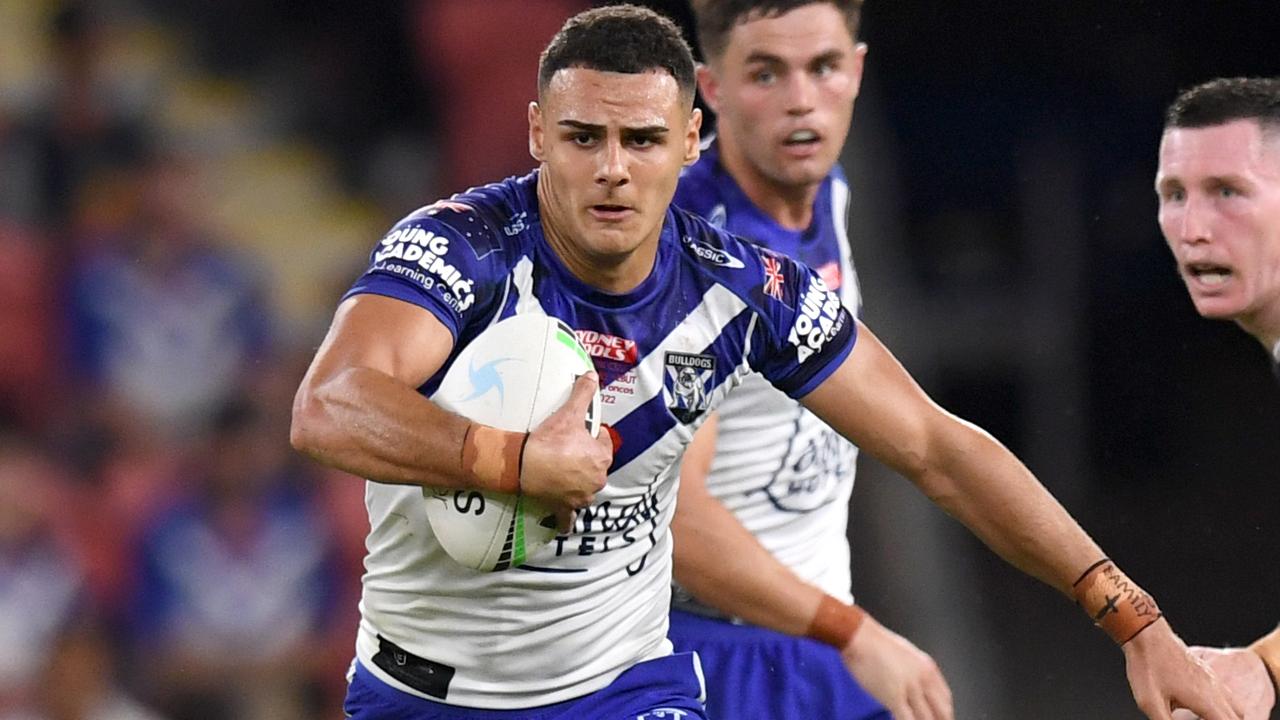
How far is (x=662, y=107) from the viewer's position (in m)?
3.05

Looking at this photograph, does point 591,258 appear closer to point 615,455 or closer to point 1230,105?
point 615,455

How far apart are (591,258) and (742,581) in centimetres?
100

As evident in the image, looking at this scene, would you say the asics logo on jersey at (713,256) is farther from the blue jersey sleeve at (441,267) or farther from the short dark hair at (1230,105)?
the short dark hair at (1230,105)

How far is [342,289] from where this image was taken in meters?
6.43

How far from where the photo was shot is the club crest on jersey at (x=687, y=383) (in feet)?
10.4

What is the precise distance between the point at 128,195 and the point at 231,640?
5.39 feet

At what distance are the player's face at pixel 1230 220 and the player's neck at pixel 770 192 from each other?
88cm

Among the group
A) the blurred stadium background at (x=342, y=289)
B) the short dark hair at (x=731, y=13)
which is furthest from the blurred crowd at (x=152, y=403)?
the short dark hair at (x=731, y=13)

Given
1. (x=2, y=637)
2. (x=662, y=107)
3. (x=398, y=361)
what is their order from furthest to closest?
(x=2, y=637) → (x=662, y=107) → (x=398, y=361)

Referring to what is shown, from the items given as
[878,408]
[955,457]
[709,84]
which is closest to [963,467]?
[955,457]

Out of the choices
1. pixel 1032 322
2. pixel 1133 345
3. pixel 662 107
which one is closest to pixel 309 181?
pixel 1032 322

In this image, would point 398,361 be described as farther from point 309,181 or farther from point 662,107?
point 309,181

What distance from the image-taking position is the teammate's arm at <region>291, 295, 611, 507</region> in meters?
2.51

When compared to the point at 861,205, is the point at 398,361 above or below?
below
